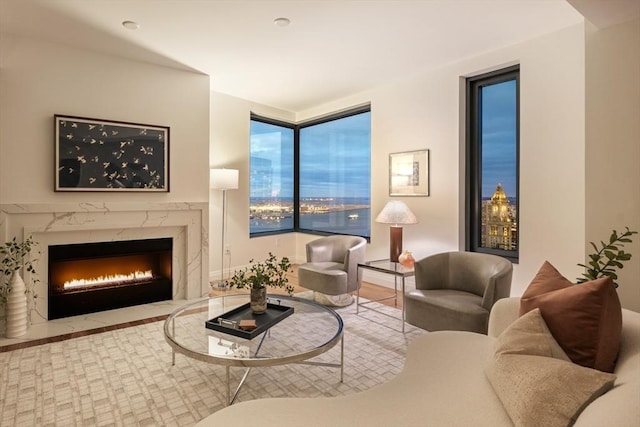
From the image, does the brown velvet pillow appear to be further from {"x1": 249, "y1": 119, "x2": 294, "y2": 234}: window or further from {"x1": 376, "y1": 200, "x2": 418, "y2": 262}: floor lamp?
{"x1": 249, "y1": 119, "x2": 294, "y2": 234}: window

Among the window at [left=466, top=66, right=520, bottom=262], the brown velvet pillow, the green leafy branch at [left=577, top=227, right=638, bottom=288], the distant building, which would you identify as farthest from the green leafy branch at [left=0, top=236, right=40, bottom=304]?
the distant building

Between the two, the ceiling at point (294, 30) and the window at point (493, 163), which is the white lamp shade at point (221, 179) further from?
the window at point (493, 163)

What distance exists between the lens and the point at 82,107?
3.77m

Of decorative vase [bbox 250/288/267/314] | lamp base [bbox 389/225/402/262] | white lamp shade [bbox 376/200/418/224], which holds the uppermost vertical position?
white lamp shade [bbox 376/200/418/224]

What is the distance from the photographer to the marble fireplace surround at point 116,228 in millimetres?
3479

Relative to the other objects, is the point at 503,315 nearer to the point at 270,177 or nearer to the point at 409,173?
the point at 409,173

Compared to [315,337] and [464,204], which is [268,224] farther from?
[315,337]

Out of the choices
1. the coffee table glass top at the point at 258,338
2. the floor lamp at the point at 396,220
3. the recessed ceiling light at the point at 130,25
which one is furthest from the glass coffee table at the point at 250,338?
the recessed ceiling light at the point at 130,25

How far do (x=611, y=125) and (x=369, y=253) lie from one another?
3.34m

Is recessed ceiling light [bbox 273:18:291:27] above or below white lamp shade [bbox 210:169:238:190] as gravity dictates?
above

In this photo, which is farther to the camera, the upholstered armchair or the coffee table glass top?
the upholstered armchair

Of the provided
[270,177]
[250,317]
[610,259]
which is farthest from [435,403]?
[270,177]

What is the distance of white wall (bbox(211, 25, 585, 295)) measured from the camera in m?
3.36

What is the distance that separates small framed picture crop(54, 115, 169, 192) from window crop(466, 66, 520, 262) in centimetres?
358
